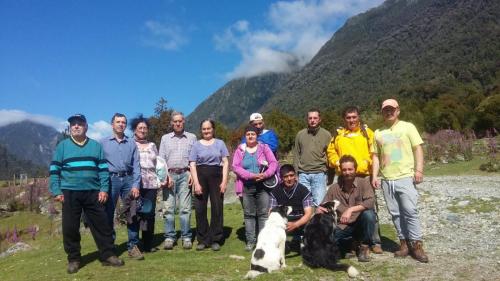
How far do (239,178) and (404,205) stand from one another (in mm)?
2878

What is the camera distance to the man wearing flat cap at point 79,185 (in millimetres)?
6355

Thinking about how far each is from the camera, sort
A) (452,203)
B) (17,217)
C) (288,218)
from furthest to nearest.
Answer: (17,217) → (452,203) → (288,218)

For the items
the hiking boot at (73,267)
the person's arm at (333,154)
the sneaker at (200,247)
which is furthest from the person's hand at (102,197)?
the person's arm at (333,154)

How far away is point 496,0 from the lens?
3762 inches

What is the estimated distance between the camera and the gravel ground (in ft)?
19.1

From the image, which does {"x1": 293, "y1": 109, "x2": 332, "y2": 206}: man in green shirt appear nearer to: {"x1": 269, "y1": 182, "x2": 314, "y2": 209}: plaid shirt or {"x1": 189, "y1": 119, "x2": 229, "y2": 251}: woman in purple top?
{"x1": 269, "y1": 182, "x2": 314, "y2": 209}: plaid shirt

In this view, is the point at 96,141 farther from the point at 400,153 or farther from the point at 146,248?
the point at 400,153

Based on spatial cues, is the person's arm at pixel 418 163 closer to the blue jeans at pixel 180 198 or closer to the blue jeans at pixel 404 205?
the blue jeans at pixel 404 205

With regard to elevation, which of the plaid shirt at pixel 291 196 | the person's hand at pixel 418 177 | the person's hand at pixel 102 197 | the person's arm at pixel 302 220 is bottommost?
the person's arm at pixel 302 220

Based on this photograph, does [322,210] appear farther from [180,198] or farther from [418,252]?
[180,198]

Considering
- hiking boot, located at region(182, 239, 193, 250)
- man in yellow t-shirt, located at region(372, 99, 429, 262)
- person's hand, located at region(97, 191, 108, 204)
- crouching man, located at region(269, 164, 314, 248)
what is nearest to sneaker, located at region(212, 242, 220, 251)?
hiking boot, located at region(182, 239, 193, 250)

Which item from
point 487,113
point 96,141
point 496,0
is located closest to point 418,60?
point 496,0

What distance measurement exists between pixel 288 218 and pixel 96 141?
3.50m

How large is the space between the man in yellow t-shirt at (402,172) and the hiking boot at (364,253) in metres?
0.50
